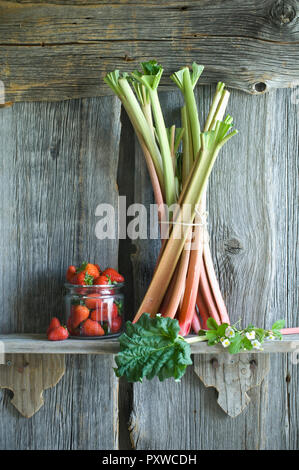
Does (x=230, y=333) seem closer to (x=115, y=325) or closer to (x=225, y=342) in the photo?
(x=225, y=342)

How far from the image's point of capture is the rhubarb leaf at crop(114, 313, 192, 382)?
1.35m

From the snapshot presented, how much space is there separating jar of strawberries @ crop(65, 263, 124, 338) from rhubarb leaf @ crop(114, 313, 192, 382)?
0.13 m

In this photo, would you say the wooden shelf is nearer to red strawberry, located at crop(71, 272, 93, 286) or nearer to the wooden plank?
red strawberry, located at crop(71, 272, 93, 286)

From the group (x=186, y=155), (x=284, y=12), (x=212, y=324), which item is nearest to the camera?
(x=212, y=324)

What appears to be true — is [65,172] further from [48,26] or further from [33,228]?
[48,26]

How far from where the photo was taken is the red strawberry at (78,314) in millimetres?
1486

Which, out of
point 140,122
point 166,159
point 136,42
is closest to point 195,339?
point 166,159

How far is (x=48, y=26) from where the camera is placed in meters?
1.74

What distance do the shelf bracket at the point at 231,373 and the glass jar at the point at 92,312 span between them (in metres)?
0.37

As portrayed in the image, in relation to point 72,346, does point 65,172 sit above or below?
above

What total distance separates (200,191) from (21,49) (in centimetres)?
89

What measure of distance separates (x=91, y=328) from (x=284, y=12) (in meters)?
1.31

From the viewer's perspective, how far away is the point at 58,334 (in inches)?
58.8
